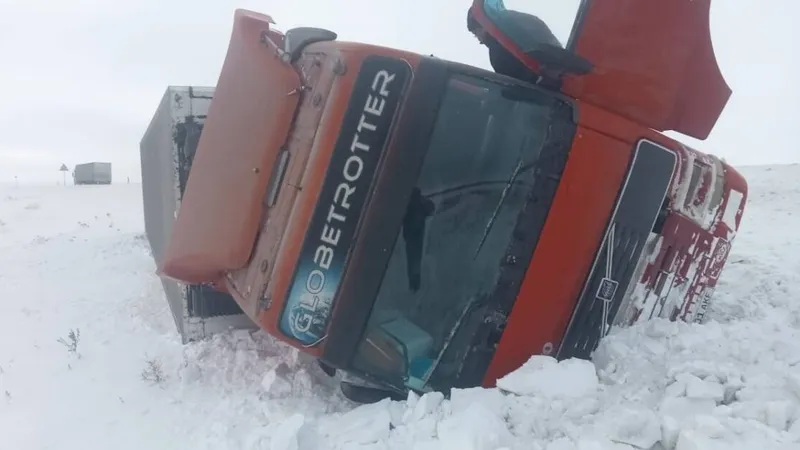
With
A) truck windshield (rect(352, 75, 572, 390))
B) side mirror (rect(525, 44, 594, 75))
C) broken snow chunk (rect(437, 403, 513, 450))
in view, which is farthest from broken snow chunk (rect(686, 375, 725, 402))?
side mirror (rect(525, 44, 594, 75))

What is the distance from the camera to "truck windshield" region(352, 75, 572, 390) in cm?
290

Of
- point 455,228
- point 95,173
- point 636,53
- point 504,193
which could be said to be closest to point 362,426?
point 455,228

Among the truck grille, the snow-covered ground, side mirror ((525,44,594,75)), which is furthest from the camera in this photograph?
the truck grille

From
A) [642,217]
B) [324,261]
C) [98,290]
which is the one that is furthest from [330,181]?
[98,290]

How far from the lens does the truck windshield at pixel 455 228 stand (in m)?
2.90

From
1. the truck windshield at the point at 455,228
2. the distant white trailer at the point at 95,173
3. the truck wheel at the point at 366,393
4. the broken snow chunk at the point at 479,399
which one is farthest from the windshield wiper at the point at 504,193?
the distant white trailer at the point at 95,173

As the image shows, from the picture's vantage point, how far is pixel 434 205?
292cm

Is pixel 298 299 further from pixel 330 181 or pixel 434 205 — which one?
pixel 434 205

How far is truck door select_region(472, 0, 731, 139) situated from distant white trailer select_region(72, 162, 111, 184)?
84.8ft

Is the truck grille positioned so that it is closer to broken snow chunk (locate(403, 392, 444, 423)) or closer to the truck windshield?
the truck windshield

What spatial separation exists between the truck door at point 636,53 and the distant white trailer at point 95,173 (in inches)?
1018

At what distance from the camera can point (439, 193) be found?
292cm

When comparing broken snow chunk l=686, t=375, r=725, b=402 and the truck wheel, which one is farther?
the truck wheel

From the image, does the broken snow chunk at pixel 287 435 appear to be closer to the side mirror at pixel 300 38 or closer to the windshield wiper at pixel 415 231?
the windshield wiper at pixel 415 231
